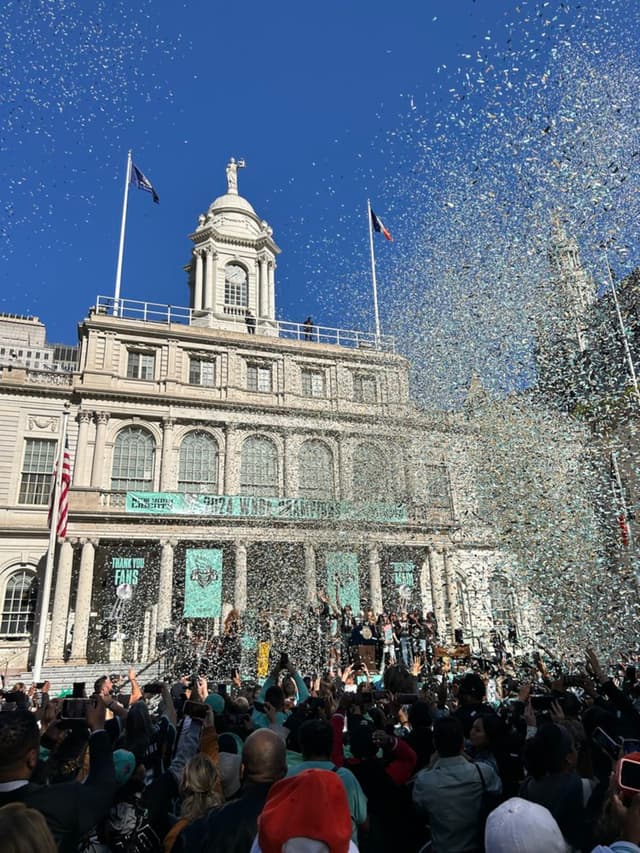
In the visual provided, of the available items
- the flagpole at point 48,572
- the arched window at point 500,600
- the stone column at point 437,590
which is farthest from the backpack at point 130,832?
the stone column at point 437,590

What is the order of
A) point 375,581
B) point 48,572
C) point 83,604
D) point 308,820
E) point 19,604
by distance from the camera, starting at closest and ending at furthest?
point 308,820
point 48,572
point 83,604
point 19,604
point 375,581

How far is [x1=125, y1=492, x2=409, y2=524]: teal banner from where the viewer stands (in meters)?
26.4

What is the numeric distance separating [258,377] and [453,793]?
29.9 m

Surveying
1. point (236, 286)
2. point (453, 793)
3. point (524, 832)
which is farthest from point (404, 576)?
point (524, 832)

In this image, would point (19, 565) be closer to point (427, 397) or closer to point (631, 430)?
point (427, 397)

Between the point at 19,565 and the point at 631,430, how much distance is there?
25670 millimetres

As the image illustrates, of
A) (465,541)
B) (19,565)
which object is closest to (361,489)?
(465,541)

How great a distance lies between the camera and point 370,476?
97.3 ft

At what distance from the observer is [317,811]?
1.83m

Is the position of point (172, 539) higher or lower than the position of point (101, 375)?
lower

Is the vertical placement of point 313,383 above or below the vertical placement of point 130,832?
above

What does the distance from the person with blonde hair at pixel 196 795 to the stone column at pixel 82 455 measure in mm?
25563

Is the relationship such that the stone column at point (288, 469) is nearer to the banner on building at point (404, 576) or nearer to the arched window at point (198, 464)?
the arched window at point (198, 464)

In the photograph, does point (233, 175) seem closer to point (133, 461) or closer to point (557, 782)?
point (133, 461)
